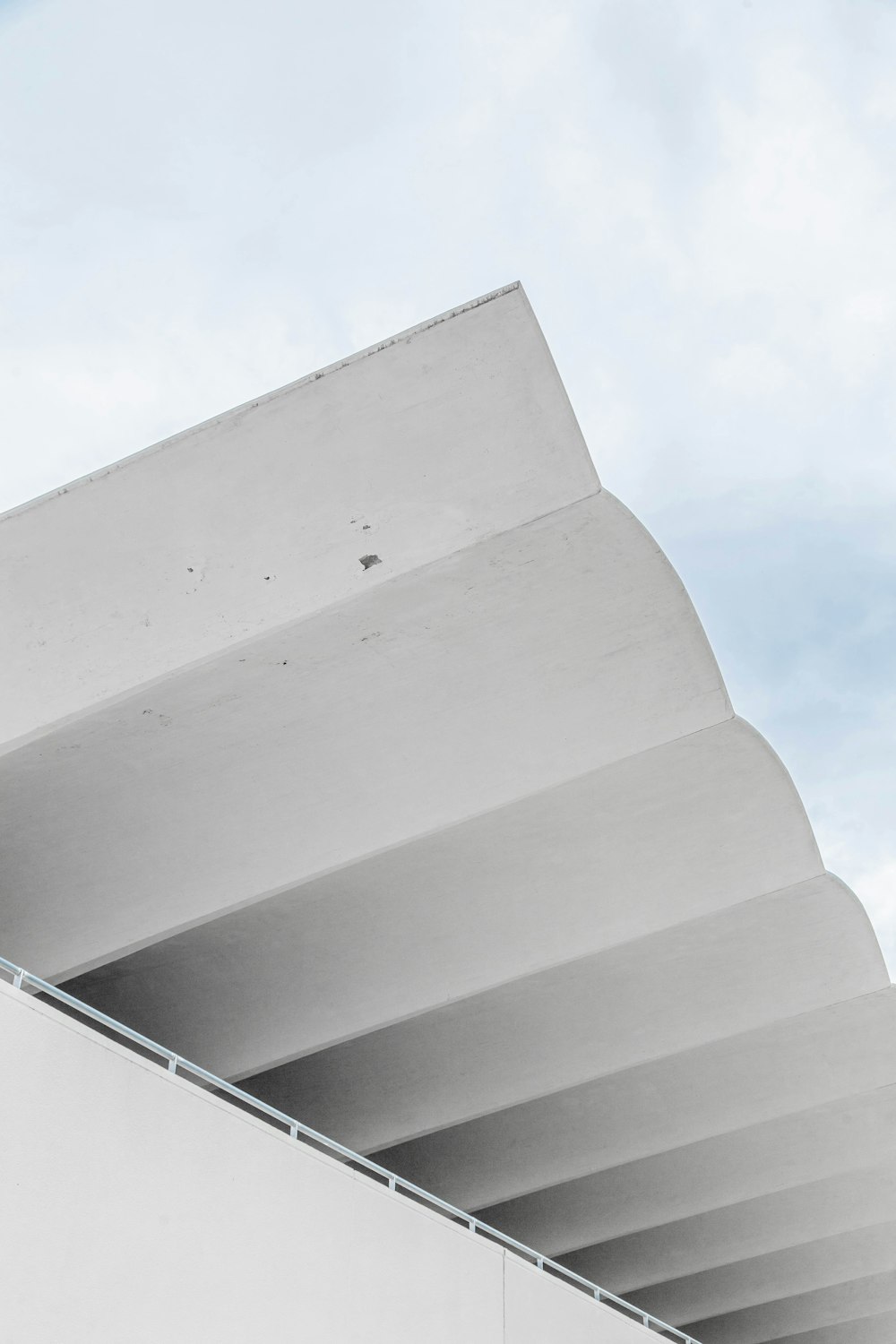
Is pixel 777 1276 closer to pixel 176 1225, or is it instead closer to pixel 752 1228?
pixel 752 1228

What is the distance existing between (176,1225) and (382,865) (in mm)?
3664

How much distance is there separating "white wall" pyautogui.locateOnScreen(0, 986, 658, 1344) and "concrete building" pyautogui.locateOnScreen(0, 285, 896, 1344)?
0.09 feet

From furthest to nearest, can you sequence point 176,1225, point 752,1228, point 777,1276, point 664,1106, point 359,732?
point 777,1276 → point 752,1228 → point 664,1106 → point 359,732 → point 176,1225

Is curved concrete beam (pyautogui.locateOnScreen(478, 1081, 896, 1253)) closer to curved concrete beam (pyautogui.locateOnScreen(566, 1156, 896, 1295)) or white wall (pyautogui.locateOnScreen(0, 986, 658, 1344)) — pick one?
curved concrete beam (pyautogui.locateOnScreen(566, 1156, 896, 1295))

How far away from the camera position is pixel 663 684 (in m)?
9.60

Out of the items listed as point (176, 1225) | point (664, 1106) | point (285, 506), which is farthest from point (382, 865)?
point (664, 1106)

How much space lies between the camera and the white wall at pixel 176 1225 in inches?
324

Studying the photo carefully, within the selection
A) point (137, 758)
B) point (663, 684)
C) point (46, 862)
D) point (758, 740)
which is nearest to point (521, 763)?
point (663, 684)

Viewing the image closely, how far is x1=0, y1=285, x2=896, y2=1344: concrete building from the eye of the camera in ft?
27.1

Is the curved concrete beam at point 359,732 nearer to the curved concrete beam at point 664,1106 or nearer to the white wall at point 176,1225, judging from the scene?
the white wall at point 176,1225

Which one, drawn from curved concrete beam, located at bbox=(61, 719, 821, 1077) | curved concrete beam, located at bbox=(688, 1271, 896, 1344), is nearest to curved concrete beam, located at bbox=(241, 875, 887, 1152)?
curved concrete beam, located at bbox=(61, 719, 821, 1077)

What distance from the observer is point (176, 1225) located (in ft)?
29.9

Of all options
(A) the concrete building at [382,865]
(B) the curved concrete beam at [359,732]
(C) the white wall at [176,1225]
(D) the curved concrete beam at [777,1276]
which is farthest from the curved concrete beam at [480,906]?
(D) the curved concrete beam at [777,1276]

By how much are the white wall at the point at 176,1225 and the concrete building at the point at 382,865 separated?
0.09 ft
